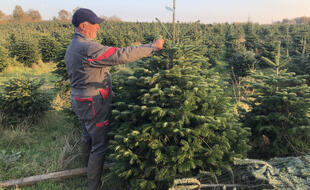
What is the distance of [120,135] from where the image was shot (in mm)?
2695

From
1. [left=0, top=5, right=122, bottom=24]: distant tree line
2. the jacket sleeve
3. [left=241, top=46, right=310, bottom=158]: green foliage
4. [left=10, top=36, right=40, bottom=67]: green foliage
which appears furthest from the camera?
[left=0, top=5, right=122, bottom=24]: distant tree line

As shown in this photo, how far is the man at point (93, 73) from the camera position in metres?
2.76

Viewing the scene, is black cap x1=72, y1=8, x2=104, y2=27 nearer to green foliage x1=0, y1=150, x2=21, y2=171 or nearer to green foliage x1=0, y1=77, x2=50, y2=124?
green foliage x1=0, y1=150, x2=21, y2=171

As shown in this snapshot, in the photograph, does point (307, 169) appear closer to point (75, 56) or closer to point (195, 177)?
point (195, 177)

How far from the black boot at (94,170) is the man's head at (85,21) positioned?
1.83 metres

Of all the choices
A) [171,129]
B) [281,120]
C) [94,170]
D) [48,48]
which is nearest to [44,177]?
[94,170]

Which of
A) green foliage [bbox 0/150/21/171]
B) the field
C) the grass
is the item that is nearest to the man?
the field

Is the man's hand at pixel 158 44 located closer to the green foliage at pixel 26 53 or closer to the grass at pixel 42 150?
the grass at pixel 42 150

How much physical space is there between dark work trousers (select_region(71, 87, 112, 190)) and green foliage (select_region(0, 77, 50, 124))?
125 inches

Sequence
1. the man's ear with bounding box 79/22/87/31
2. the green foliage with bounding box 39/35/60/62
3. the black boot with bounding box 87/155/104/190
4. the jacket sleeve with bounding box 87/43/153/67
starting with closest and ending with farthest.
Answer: the jacket sleeve with bounding box 87/43/153/67
the man's ear with bounding box 79/22/87/31
the black boot with bounding box 87/155/104/190
the green foliage with bounding box 39/35/60/62

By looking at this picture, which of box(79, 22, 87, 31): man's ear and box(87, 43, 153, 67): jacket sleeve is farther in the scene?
box(79, 22, 87, 31): man's ear

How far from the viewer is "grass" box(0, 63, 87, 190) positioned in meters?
3.76

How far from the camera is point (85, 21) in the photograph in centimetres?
292

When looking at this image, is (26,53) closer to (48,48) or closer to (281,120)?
(48,48)
